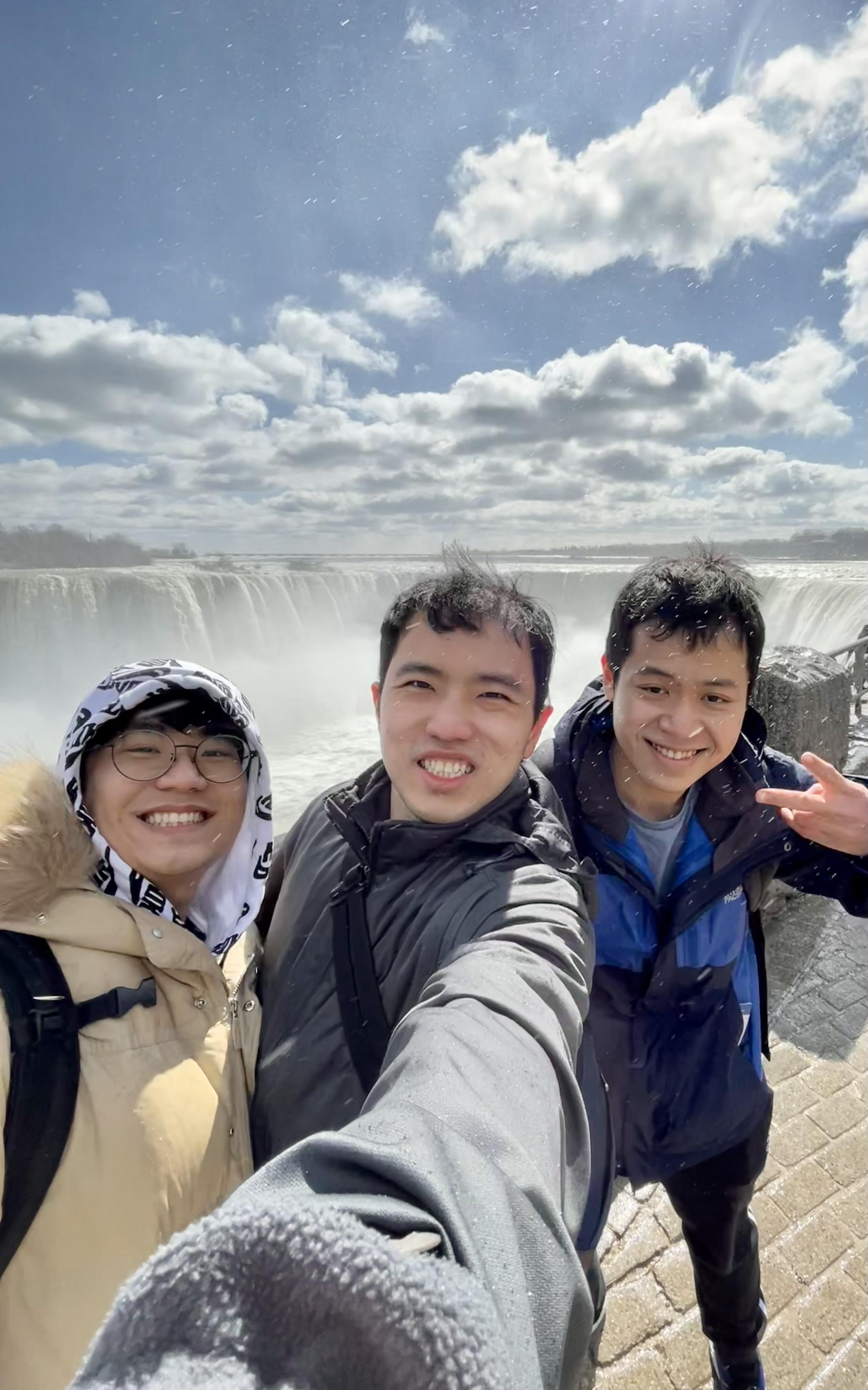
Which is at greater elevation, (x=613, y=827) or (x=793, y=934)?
(x=613, y=827)

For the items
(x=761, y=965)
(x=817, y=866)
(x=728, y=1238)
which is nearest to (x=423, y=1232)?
(x=817, y=866)

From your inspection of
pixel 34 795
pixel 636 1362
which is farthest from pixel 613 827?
pixel 636 1362

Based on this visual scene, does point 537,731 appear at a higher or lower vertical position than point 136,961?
higher

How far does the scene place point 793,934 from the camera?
3.56 meters

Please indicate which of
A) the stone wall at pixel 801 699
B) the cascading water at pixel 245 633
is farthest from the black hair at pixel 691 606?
the cascading water at pixel 245 633

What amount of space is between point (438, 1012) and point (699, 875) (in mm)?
935

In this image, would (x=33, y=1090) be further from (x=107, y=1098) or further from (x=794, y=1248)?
(x=794, y=1248)

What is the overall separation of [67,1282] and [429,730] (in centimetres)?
104

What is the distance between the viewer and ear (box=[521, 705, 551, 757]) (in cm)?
141

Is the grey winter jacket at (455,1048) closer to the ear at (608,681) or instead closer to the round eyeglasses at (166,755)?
the round eyeglasses at (166,755)

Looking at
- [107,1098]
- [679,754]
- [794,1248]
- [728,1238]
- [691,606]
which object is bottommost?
[794,1248]

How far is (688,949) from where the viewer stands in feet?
5.00

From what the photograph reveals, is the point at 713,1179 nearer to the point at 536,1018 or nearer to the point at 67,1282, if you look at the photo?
the point at 536,1018

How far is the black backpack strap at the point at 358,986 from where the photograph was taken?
3.42ft
